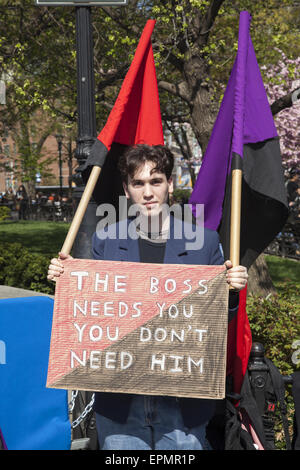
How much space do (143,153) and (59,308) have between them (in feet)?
2.86

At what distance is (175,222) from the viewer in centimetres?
258

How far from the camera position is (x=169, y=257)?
250 cm

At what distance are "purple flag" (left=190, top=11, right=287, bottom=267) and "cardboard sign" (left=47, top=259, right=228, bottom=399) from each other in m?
0.75

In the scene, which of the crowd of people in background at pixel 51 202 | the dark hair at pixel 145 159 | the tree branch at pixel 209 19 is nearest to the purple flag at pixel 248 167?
the dark hair at pixel 145 159

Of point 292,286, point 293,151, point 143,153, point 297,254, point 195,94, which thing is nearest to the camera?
point 143,153

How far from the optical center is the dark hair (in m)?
2.54

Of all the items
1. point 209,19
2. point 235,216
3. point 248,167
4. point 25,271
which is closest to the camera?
point 235,216

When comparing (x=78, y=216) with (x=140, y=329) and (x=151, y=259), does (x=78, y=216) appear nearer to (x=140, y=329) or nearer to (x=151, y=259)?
(x=151, y=259)

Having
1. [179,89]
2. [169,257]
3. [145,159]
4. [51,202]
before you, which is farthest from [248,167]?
[51,202]

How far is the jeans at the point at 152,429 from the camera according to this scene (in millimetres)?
2332

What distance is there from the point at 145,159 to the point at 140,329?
2.74 feet

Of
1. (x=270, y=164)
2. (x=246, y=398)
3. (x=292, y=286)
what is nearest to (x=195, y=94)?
(x=292, y=286)

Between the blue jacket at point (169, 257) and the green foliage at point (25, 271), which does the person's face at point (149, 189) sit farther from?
the green foliage at point (25, 271)

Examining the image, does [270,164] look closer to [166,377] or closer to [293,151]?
[166,377]
